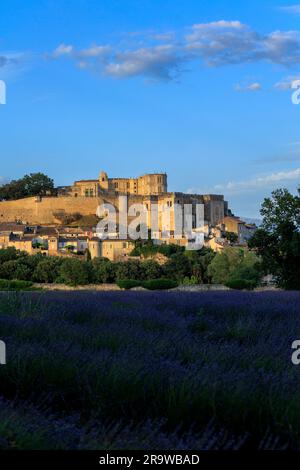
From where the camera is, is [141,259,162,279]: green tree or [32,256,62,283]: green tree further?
[141,259,162,279]: green tree

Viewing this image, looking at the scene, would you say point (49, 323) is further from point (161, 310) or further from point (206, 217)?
point (206, 217)

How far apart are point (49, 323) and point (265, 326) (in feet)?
5.64

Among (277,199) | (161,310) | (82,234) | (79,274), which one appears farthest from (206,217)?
(161,310)

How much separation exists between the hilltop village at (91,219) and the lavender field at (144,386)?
231 ft

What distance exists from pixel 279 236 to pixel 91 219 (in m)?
83.2

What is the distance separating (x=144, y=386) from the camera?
3.47 m

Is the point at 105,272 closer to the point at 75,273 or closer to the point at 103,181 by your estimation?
the point at 75,273

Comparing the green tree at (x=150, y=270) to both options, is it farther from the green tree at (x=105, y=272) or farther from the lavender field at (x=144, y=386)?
the lavender field at (x=144, y=386)

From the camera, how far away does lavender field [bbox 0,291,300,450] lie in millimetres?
2820

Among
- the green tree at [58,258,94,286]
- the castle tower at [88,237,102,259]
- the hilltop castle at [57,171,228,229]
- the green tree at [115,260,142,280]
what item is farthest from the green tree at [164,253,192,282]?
the hilltop castle at [57,171,228,229]

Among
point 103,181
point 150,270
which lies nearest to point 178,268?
point 150,270

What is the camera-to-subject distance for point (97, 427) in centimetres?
304

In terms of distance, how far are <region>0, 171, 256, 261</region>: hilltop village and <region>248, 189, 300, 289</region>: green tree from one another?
183ft
